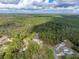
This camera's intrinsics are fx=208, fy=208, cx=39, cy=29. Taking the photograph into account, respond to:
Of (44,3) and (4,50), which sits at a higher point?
(44,3)

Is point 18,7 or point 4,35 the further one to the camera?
point 18,7

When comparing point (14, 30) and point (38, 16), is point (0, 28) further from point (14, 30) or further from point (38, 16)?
point (38, 16)

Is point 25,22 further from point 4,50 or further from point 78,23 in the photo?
point 78,23

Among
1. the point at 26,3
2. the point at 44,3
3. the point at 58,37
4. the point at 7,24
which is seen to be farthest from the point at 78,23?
the point at 7,24

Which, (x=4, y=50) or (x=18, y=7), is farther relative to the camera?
(x=18, y=7)

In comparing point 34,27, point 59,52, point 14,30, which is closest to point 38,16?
point 34,27

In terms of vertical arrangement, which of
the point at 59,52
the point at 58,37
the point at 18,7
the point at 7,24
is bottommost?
the point at 59,52
